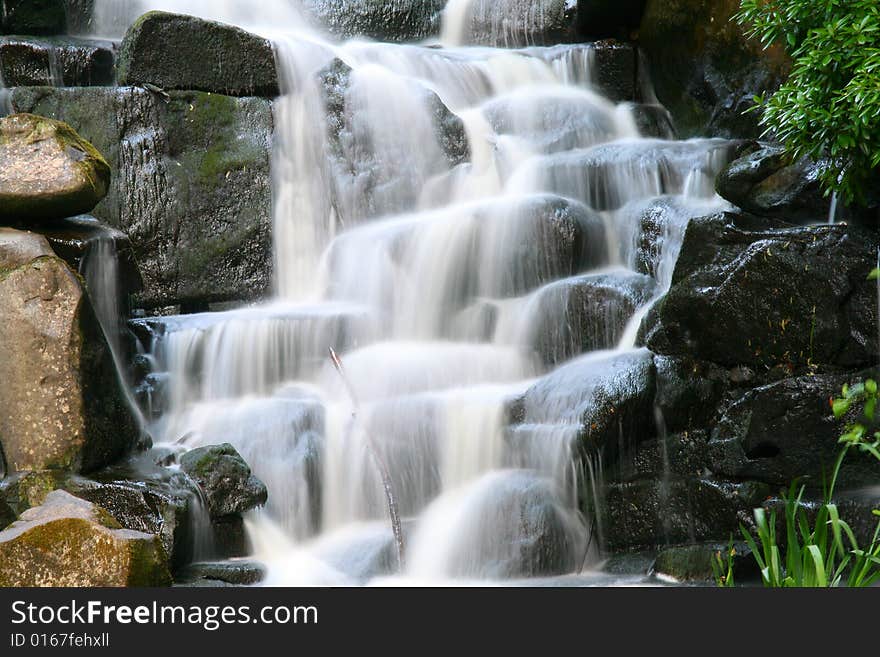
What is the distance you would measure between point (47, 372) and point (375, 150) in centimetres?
484

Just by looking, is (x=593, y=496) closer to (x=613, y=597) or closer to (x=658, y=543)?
(x=658, y=543)

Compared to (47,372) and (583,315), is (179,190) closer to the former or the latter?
(47,372)

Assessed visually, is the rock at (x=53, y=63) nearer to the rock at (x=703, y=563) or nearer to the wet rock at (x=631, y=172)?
the wet rock at (x=631, y=172)

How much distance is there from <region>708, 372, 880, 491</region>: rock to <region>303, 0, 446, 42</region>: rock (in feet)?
28.6

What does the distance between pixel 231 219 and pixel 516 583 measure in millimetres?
5175

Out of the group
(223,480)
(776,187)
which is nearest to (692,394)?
(776,187)

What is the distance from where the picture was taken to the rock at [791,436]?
6059mm

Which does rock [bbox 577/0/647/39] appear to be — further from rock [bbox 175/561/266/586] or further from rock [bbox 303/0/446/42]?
rock [bbox 175/561/266/586]

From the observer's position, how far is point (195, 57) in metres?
10.1

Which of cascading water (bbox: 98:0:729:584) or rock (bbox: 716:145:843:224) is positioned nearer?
cascading water (bbox: 98:0:729:584)

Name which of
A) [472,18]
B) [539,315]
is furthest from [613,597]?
[472,18]

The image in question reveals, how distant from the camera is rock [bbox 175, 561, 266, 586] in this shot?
591 centimetres

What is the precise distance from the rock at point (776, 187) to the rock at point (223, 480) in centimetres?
398

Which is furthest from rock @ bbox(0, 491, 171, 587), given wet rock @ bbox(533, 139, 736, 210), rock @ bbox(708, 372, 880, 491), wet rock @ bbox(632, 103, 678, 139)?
wet rock @ bbox(632, 103, 678, 139)
